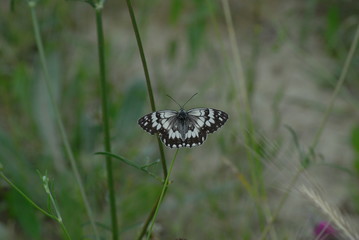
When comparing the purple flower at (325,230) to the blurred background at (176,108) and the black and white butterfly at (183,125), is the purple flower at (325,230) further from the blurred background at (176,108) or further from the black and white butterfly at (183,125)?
the black and white butterfly at (183,125)

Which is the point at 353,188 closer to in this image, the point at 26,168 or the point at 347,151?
the point at 347,151

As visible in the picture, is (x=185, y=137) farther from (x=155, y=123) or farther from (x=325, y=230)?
(x=325, y=230)

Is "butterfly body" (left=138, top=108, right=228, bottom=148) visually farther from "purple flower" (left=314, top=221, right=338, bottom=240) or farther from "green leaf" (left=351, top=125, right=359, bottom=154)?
"green leaf" (left=351, top=125, right=359, bottom=154)

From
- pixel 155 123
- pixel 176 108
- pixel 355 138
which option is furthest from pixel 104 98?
pixel 355 138

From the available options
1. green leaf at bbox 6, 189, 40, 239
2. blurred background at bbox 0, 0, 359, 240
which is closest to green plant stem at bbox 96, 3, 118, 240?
blurred background at bbox 0, 0, 359, 240

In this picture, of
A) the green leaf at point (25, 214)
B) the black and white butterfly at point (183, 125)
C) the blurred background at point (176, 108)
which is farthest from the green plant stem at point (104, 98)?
the green leaf at point (25, 214)

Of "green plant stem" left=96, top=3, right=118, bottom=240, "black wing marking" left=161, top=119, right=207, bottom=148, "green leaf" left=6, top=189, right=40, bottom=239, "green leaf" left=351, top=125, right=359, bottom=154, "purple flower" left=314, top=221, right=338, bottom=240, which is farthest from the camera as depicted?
"green leaf" left=351, top=125, right=359, bottom=154

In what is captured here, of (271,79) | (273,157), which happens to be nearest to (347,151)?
(271,79)
